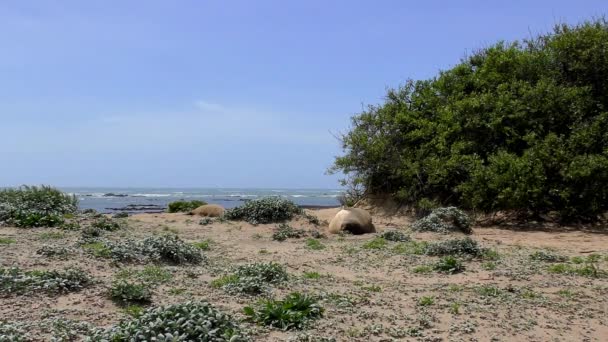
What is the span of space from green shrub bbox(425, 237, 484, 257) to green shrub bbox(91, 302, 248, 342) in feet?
18.5

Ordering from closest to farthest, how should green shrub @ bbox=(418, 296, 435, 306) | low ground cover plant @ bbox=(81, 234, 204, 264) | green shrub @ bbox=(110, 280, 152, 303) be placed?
1. green shrub @ bbox=(110, 280, 152, 303)
2. green shrub @ bbox=(418, 296, 435, 306)
3. low ground cover plant @ bbox=(81, 234, 204, 264)

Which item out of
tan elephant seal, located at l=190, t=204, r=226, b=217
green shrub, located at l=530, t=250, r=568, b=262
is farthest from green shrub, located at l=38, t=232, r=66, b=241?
green shrub, located at l=530, t=250, r=568, b=262

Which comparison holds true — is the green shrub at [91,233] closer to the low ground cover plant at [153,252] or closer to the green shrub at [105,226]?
the green shrub at [105,226]

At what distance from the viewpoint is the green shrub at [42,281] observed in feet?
19.9

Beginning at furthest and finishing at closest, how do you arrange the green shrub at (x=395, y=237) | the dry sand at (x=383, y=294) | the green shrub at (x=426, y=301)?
the green shrub at (x=395, y=237), the green shrub at (x=426, y=301), the dry sand at (x=383, y=294)

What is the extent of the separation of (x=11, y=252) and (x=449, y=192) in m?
12.9

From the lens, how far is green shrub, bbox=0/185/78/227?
12.3 m

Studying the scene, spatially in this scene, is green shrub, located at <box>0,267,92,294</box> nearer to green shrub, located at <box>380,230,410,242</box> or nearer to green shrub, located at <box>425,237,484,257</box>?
green shrub, located at <box>425,237,484,257</box>

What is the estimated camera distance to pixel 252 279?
677cm

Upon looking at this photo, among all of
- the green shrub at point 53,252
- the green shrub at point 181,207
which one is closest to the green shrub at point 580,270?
the green shrub at point 53,252

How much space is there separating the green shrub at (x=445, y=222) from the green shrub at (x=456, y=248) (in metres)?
3.38

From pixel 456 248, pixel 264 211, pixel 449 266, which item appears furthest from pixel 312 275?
pixel 264 211

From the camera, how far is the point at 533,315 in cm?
589

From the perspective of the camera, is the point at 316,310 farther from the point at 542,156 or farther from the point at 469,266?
Answer: the point at 542,156
